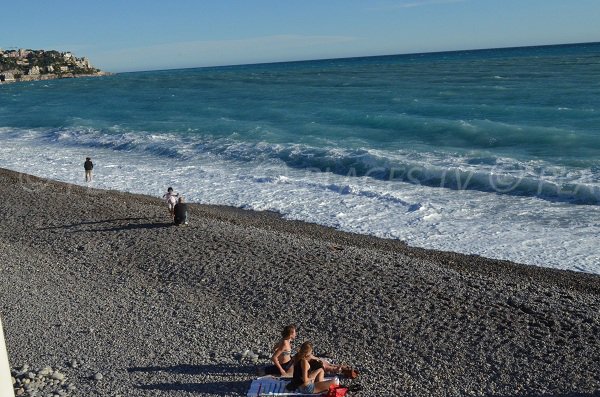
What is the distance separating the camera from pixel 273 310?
1027 cm

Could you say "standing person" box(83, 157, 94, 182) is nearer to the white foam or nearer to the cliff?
the white foam

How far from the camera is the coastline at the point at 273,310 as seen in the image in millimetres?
8258

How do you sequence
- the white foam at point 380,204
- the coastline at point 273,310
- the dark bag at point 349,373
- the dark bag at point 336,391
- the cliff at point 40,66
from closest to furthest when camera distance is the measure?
the dark bag at point 336,391, the dark bag at point 349,373, the coastline at point 273,310, the white foam at point 380,204, the cliff at point 40,66

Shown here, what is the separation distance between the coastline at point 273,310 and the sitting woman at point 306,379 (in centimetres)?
57

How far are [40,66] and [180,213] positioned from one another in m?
131

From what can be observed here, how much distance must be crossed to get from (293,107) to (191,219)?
29305 millimetres

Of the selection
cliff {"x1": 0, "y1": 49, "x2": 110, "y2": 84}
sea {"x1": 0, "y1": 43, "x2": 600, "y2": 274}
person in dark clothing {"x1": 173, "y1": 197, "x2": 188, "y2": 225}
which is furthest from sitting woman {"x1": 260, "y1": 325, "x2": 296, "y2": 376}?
cliff {"x1": 0, "y1": 49, "x2": 110, "y2": 84}

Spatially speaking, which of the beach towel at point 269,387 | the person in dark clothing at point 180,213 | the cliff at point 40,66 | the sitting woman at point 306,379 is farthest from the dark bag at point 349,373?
the cliff at point 40,66

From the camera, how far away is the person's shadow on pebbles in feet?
25.8

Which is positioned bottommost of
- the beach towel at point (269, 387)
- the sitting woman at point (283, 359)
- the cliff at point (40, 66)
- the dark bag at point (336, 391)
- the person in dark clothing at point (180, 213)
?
the beach towel at point (269, 387)

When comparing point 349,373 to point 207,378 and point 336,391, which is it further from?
point 207,378

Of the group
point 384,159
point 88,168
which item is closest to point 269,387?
point 88,168

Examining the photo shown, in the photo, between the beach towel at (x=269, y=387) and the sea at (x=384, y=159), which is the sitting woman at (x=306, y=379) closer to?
the beach towel at (x=269, y=387)

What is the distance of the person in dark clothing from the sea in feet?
10.00
